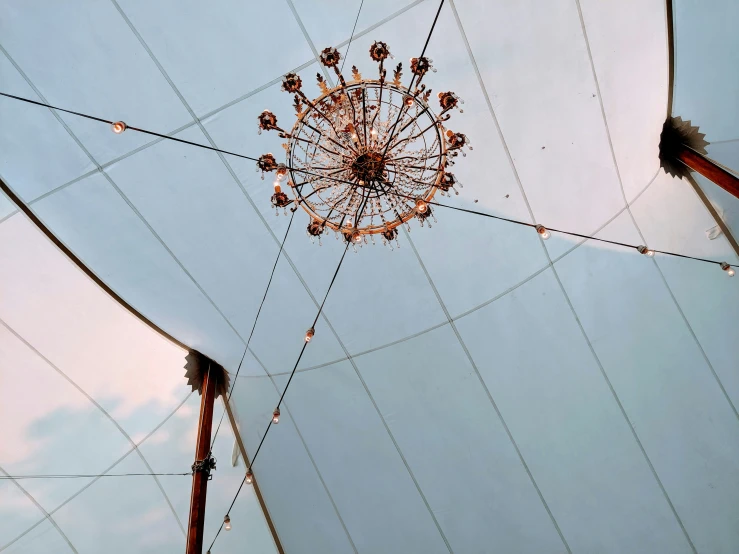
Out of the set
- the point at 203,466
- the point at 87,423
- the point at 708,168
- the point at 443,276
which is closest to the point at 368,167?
the point at 443,276

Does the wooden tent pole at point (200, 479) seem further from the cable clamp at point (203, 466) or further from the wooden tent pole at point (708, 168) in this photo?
the wooden tent pole at point (708, 168)

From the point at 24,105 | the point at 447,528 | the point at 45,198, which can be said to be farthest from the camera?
the point at 447,528

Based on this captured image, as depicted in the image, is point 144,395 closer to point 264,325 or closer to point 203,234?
point 264,325

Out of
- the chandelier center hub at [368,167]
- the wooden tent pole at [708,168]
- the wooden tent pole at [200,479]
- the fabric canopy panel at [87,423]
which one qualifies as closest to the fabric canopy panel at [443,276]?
the wooden tent pole at [708,168]

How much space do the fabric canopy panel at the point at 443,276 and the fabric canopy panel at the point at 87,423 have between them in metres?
0.50

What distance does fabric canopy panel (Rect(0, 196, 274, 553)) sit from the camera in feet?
28.1

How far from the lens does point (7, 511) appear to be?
9.34 meters

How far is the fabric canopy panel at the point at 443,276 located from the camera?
7.29 meters

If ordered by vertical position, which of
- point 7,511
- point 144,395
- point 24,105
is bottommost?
point 7,511

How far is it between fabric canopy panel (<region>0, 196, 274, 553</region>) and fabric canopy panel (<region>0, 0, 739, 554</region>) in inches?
19.8

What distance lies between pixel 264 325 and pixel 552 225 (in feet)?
14.5

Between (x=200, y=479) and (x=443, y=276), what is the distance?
431 cm

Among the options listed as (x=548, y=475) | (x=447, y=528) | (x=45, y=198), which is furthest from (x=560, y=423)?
(x=45, y=198)

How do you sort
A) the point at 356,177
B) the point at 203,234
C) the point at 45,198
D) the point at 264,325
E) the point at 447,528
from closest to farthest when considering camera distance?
the point at 356,177 < the point at 45,198 < the point at 203,234 < the point at 264,325 < the point at 447,528
